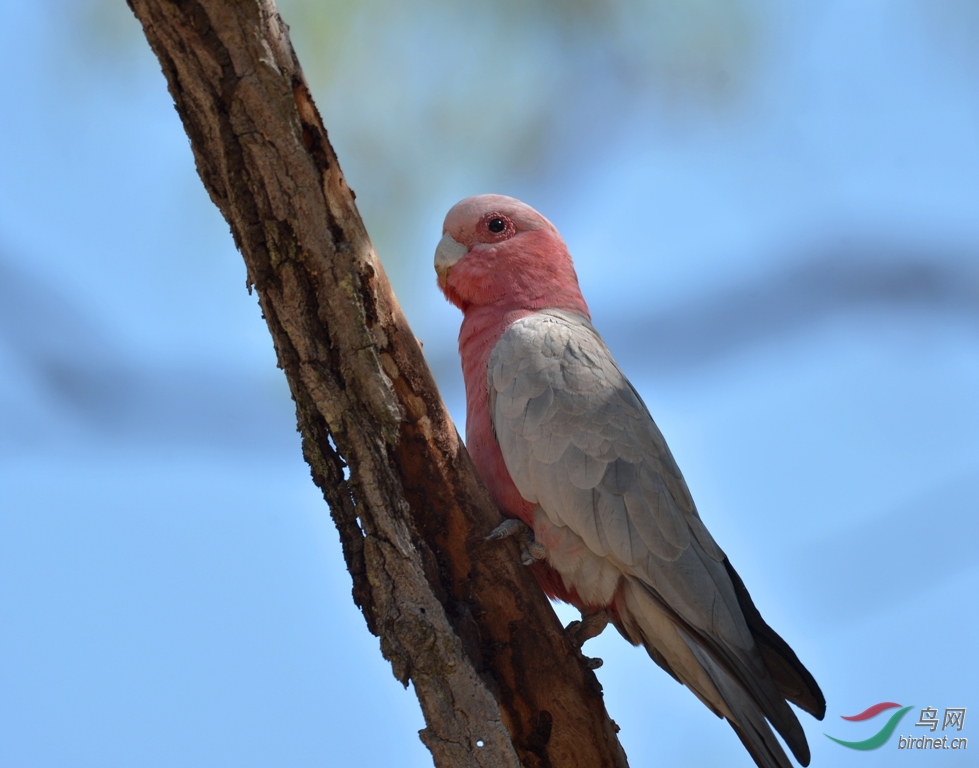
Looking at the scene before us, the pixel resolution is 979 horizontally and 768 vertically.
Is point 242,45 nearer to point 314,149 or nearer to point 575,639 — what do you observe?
point 314,149

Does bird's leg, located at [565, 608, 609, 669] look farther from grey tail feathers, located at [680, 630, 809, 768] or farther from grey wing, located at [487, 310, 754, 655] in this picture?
grey tail feathers, located at [680, 630, 809, 768]

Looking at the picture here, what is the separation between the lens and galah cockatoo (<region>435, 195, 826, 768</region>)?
Result: 163 inches

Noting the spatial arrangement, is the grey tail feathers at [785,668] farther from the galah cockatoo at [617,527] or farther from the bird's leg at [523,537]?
the bird's leg at [523,537]

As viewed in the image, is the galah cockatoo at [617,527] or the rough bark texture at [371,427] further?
the galah cockatoo at [617,527]

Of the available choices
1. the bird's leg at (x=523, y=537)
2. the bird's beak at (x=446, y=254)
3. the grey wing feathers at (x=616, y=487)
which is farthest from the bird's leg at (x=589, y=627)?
the bird's beak at (x=446, y=254)

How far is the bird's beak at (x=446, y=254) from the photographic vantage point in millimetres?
5293

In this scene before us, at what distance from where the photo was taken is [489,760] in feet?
11.3

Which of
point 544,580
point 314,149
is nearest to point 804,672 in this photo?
point 544,580

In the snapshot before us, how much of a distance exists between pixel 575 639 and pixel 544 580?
14.7 inches

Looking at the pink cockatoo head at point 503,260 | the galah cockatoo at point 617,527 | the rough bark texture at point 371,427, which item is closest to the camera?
the rough bark texture at point 371,427

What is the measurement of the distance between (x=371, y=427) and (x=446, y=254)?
6.46ft

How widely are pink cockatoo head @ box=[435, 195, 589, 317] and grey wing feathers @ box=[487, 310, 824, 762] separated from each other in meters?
0.54

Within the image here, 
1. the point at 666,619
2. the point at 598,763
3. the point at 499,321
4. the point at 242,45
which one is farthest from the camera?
the point at 499,321

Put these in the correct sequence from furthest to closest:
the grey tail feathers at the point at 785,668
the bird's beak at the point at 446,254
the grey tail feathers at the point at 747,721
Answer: the bird's beak at the point at 446,254, the grey tail feathers at the point at 785,668, the grey tail feathers at the point at 747,721
